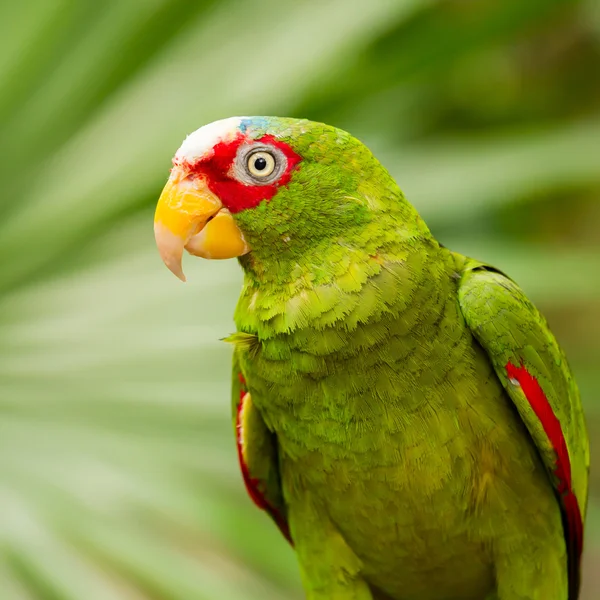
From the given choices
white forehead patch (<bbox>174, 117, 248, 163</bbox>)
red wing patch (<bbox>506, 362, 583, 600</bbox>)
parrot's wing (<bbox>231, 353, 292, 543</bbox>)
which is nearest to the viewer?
white forehead patch (<bbox>174, 117, 248, 163</bbox>)

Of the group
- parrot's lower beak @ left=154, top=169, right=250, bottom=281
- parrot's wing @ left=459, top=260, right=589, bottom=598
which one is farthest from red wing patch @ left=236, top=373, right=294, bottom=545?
parrot's wing @ left=459, top=260, right=589, bottom=598

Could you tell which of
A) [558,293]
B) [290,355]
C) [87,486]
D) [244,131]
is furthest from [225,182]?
[558,293]

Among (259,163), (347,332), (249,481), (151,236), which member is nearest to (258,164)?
(259,163)

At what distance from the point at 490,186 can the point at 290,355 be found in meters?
0.51

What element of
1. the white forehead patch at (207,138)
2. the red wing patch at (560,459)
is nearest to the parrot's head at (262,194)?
the white forehead patch at (207,138)

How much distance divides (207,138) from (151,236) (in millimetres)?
351

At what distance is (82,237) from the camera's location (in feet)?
3.57

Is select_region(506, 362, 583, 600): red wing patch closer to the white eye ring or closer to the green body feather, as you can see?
the green body feather

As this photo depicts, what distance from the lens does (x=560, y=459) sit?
3.26ft

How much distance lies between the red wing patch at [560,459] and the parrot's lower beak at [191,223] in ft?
1.30

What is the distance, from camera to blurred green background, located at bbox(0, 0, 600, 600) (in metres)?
1.00

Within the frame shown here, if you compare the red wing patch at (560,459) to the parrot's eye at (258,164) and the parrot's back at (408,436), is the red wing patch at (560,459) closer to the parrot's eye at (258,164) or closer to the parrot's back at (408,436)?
the parrot's back at (408,436)

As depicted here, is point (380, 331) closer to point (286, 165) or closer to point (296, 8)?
point (286, 165)

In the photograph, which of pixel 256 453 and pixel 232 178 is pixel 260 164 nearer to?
pixel 232 178
